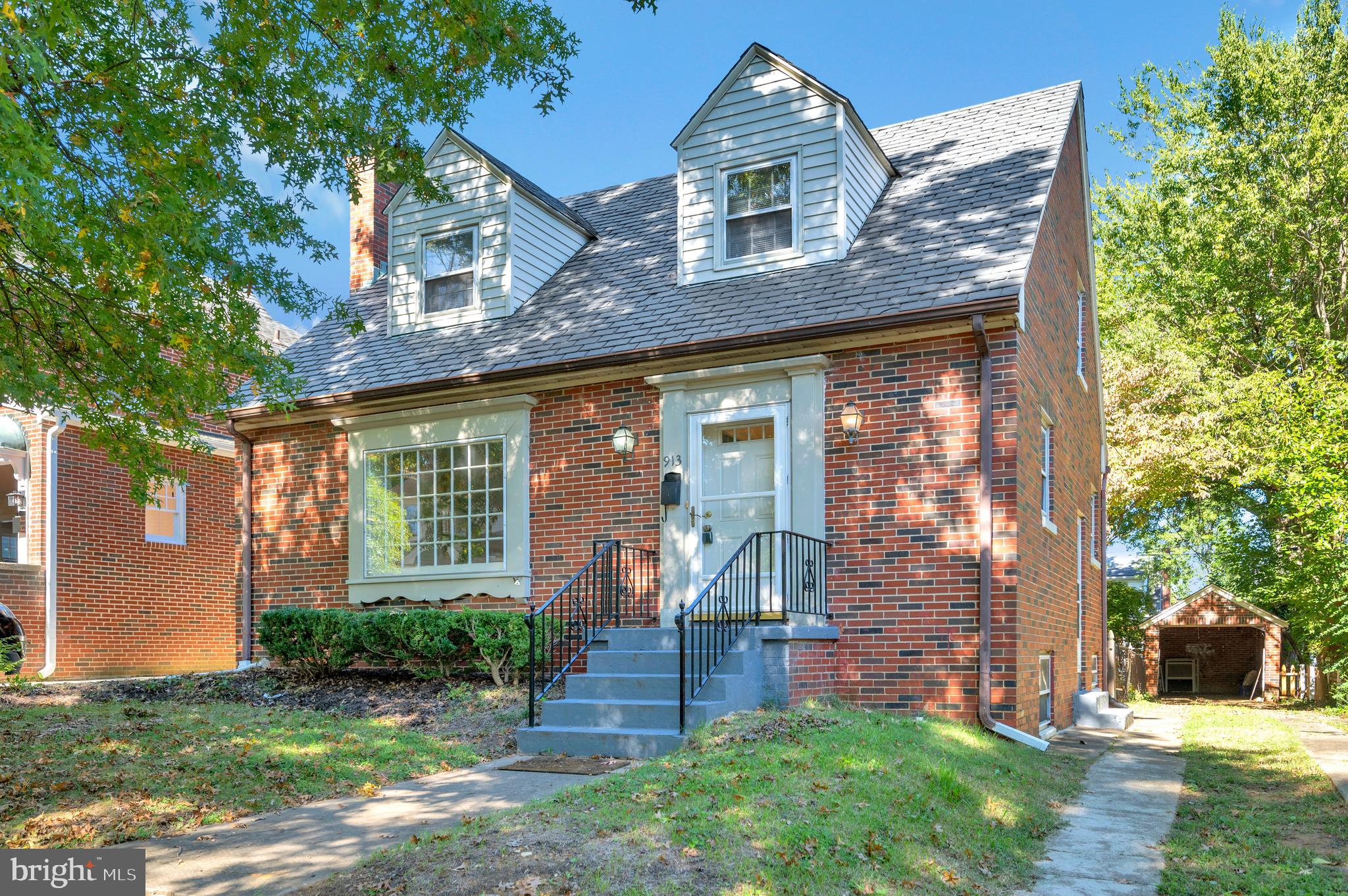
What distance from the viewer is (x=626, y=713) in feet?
26.6

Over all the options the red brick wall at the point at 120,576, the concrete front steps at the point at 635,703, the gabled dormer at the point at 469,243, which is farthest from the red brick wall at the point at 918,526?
the red brick wall at the point at 120,576

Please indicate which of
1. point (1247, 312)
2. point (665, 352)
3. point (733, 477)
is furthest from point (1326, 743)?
point (1247, 312)

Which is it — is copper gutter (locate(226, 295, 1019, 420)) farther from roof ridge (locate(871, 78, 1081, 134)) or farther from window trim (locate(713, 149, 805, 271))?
roof ridge (locate(871, 78, 1081, 134))

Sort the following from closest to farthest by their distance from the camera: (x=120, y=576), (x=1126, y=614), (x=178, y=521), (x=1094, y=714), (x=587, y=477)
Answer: (x=587, y=477) < (x=1094, y=714) < (x=120, y=576) < (x=178, y=521) < (x=1126, y=614)

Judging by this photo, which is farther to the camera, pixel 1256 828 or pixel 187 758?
pixel 187 758

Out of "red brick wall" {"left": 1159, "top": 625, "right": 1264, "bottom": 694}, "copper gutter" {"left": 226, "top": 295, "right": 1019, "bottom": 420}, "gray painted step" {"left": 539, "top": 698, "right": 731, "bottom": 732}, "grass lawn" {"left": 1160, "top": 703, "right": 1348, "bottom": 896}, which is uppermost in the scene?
"copper gutter" {"left": 226, "top": 295, "right": 1019, "bottom": 420}

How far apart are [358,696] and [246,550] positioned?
11.4 feet

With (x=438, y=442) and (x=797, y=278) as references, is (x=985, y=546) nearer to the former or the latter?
(x=797, y=278)

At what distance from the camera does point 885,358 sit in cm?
952

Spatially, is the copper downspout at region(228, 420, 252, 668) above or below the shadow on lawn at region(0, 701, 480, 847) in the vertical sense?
above

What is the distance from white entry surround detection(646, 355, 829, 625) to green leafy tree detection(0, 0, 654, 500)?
313cm

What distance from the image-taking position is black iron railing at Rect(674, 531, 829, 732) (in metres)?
8.34

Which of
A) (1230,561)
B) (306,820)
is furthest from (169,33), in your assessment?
(1230,561)

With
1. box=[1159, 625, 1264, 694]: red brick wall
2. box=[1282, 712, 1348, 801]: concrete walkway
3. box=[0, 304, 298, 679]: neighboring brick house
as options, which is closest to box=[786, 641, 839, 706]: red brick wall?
box=[1282, 712, 1348, 801]: concrete walkway
